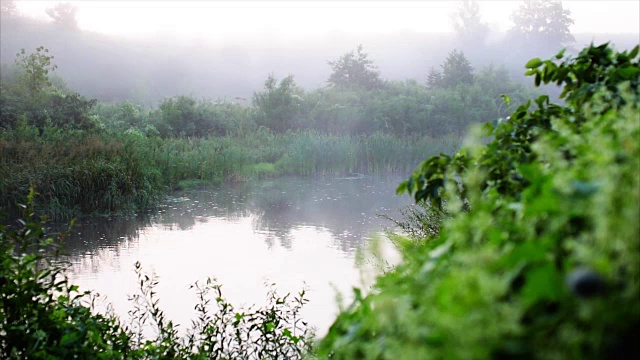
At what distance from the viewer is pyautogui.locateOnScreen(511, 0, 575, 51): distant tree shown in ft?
84.8

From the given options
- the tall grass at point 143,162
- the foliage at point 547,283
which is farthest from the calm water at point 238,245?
the foliage at point 547,283

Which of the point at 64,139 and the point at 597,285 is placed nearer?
the point at 597,285

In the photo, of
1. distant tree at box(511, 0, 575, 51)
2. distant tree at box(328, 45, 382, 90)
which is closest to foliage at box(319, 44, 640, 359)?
distant tree at box(328, 45, 382, 90)

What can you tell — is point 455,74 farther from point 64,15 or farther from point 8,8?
point 8,8

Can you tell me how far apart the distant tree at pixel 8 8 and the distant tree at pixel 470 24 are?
19.9 m

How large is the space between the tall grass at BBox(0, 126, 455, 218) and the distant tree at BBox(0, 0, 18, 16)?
33.1ft

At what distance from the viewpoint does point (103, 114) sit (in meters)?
14.3

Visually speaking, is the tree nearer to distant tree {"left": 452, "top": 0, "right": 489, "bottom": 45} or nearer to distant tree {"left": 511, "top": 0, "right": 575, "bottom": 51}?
distant tree {"left": 511, "top": 0, "right": 575, "bottom": 51}

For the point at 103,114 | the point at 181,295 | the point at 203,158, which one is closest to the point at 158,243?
the point at 181,295

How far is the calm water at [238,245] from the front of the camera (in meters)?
4.04

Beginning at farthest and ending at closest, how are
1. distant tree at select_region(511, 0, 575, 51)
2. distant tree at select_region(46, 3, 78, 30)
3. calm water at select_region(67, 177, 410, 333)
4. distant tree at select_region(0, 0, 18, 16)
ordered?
distant tree at select_region(511, 0, 575, 51)
distant tree at select_region(46, 3, 78, 30)
distant tree at select_region(0, 0, 18, 16)
calm water at select_region(67, 177, 410, 333)

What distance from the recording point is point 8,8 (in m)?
18.8

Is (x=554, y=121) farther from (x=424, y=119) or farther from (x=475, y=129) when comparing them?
(x=424, y=119)

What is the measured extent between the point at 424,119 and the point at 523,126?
1578cm
